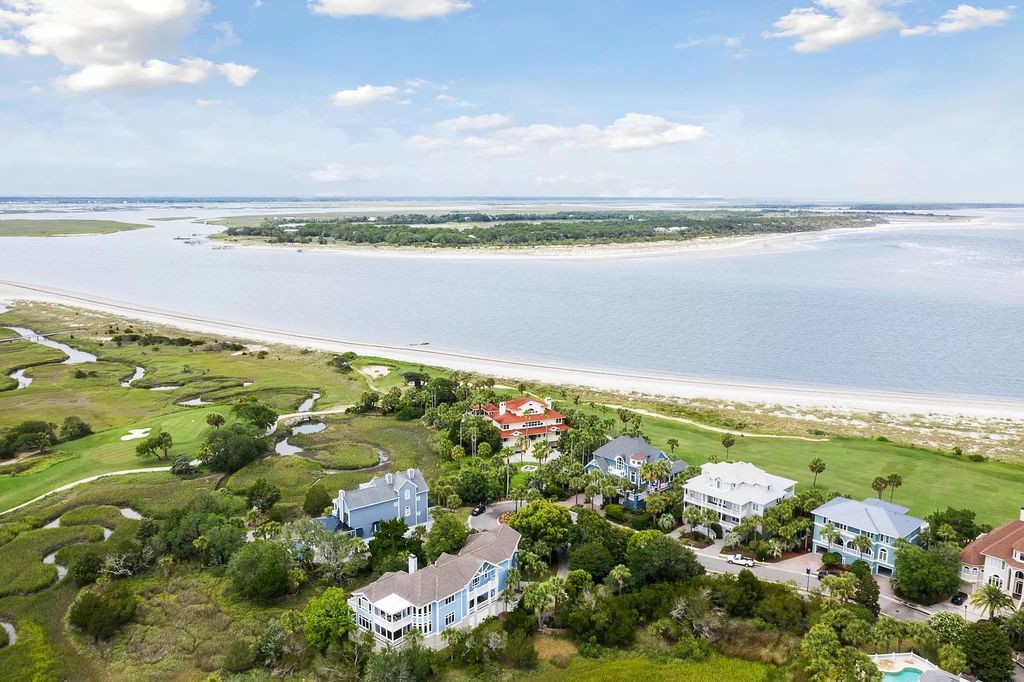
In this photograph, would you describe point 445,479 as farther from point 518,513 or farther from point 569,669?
point 569,669

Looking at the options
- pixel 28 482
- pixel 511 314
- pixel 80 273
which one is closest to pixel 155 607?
pixel 28 482

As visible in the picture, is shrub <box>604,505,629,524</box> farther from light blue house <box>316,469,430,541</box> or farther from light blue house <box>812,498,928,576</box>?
light blue house <box>316,469,430,541</box>

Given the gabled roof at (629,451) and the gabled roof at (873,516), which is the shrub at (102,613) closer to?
the gabled roof at (629,451)

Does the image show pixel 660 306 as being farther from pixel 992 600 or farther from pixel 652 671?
pixel 652 671

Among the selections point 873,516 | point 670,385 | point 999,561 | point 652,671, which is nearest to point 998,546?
point 999,561

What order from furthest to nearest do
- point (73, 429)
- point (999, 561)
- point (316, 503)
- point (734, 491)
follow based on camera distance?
point (73, 429) → point (316, 503) → point (734, 491) → point (999, 561)

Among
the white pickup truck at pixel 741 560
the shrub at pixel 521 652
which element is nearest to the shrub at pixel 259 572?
the shrub at pixel 521 652
